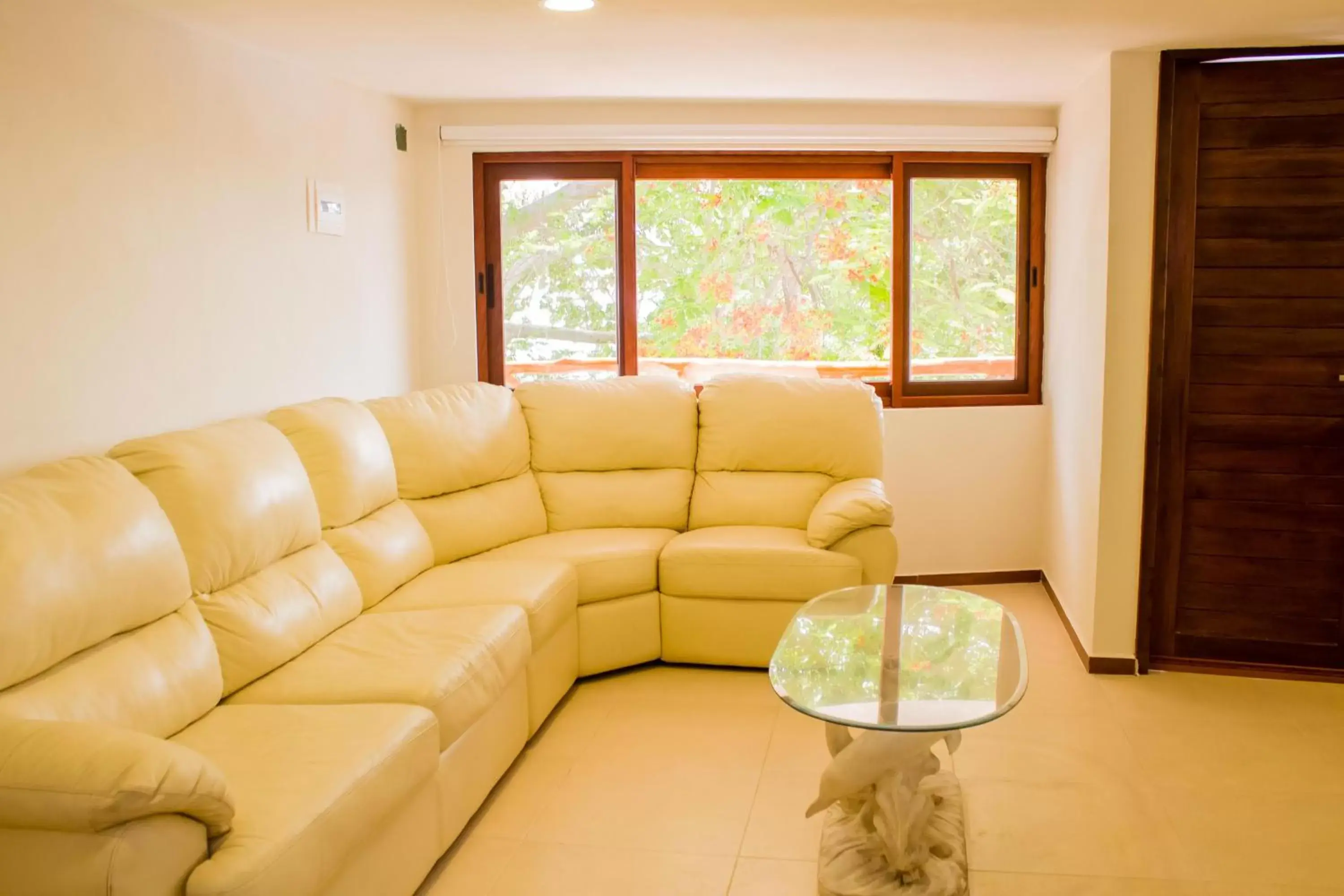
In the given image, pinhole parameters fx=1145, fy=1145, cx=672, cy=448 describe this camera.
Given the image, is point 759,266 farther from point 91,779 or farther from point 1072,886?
point 91,779

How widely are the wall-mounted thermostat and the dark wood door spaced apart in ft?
9.61

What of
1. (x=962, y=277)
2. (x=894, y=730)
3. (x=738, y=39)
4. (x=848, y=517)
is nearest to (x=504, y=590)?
(x=848, y=517)

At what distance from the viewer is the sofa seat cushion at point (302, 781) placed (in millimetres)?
1933

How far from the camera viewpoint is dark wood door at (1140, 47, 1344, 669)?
3.85m

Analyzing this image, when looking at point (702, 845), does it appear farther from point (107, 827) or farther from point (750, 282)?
point (750, 282)

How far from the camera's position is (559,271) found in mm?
5168

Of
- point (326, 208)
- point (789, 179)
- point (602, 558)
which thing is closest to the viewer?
point (602, 558)

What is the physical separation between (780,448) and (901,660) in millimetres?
1818

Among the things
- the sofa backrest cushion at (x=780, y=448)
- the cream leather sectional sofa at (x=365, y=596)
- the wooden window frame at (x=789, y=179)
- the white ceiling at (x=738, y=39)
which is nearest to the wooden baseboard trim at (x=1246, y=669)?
the cream leather sectional sofa at (x=365, y=596)

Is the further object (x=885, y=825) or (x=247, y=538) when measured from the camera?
(x=247, y=538)

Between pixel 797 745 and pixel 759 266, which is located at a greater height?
pixel 759 266

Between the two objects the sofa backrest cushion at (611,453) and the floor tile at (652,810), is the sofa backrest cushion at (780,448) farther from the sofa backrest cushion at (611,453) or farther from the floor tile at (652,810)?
the floor tile at (652,810)

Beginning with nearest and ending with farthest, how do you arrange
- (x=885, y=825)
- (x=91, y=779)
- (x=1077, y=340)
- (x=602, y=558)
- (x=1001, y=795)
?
(x=91, y=779) < (x=885, y=825) < (x=1001, y=795) < (x=602, y=558) < (x=1077, y=340)


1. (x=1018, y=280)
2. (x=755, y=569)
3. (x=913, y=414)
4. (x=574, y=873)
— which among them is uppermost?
(x=1018, y=280)
